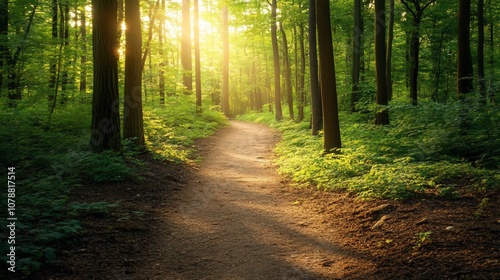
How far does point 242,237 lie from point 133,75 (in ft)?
23.8

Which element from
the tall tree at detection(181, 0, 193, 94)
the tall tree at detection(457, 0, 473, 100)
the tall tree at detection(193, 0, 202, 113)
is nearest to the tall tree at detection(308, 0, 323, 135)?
the tall tree at detection(457, 0, 473, 100)

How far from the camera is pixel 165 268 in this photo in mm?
4328

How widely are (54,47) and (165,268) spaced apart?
1137 cm

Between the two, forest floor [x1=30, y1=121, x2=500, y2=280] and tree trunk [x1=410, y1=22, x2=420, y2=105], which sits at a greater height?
tree trunk [x1=410, y1=22, x2=420, y2=105]

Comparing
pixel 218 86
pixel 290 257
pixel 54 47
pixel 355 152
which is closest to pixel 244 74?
pixel 218 86

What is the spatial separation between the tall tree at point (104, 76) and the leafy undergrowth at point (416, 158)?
17.5 feet

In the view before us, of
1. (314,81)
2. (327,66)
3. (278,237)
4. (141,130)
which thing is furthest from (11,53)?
(278,237)

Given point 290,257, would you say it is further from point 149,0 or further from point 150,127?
point 149,0

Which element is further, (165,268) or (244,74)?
(244,74)

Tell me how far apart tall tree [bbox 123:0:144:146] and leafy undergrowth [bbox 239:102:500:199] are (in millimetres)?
A: 5053

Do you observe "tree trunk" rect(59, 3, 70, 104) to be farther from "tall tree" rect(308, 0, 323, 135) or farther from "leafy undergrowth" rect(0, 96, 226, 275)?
"tall tree" rect(308, 0, 323, 135)

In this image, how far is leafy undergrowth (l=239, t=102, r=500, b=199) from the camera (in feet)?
20.1

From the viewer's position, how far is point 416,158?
27.2 feet

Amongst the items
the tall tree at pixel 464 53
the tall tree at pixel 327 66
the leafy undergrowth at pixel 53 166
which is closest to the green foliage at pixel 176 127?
the leafy undergrowth at pixel 53 166
